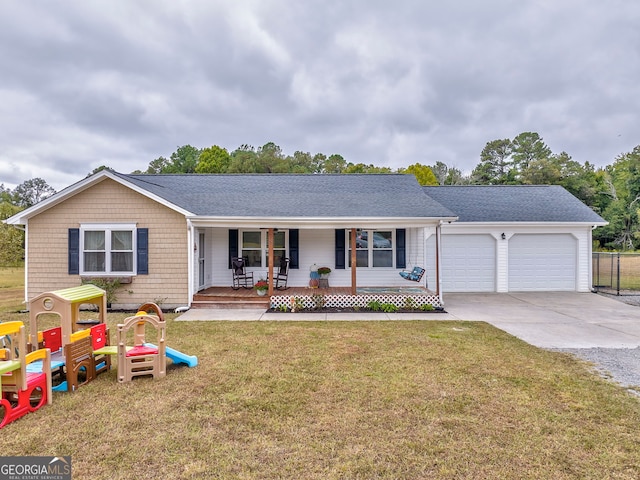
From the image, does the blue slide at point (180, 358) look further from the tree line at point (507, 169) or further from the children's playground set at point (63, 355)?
the tree line at point (507, 169)

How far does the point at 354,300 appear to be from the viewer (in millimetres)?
9523

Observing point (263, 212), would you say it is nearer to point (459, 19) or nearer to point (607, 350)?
point (607, 350)

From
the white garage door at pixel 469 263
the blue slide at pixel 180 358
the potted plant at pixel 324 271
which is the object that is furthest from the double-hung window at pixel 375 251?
the blue slide at pixel 180 358

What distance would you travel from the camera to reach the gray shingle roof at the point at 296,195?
1034cm

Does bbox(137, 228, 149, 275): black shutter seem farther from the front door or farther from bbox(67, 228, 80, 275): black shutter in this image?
bbox(67, 228, 80, 275): black shutter

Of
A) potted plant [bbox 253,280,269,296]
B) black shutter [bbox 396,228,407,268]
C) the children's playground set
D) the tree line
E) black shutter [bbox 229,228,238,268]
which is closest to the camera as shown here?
the children's playground set

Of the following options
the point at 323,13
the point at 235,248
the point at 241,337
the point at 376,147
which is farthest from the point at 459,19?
the point at 376,147

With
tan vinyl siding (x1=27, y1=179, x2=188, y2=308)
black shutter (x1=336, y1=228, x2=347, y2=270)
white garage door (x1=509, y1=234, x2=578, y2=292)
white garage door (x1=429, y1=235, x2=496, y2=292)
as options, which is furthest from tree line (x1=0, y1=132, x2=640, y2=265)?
white garage door (x1=429, y1=235, x2=496, y2=292)

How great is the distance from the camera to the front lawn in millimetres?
2779

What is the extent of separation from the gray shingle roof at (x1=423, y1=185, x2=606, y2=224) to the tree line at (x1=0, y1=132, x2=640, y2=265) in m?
22.0

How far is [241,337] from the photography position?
673cm

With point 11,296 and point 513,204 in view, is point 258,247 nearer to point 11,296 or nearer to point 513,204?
point 11,296

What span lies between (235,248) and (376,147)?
3005 centimetres

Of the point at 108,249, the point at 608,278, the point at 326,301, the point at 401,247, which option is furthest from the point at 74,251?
the point at 608,278
